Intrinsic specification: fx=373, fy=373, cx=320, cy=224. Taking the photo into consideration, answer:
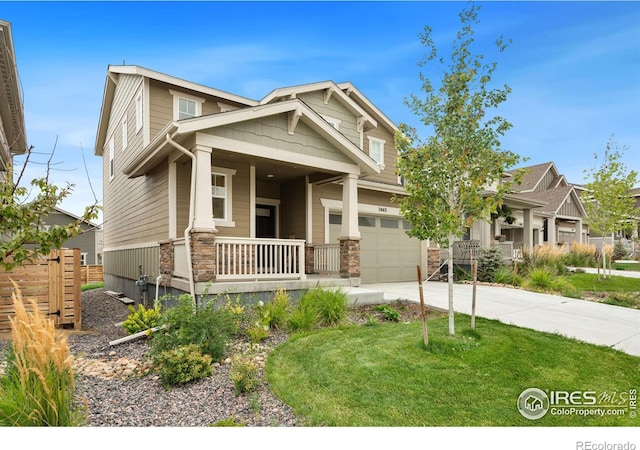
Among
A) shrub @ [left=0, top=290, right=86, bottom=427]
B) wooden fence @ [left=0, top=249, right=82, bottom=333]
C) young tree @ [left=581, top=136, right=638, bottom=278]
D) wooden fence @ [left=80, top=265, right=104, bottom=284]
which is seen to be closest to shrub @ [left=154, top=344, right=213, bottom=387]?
shrub @ [left=0, top=290, right=86, bottom=427]

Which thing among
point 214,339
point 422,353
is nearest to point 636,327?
point 422,353

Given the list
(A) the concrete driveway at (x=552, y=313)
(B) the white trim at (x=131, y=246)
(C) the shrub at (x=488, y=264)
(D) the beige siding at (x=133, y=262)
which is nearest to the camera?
(A) the concrete driveway at (x=552, y=313)

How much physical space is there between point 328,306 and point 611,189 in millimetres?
12308

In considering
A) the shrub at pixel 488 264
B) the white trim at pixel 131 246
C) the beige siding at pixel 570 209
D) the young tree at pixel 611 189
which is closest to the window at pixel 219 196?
the white trim at pixel 131 246

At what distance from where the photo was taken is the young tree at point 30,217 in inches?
161

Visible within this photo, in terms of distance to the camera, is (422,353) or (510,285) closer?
(422,353)

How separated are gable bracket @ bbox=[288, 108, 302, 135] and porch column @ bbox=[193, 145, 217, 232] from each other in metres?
A: 2.04

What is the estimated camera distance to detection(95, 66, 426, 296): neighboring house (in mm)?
7402

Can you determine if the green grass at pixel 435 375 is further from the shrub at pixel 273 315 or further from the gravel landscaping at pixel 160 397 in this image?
the shrub at pixel 273 315

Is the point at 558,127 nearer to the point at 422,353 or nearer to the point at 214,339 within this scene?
the point at 422,353

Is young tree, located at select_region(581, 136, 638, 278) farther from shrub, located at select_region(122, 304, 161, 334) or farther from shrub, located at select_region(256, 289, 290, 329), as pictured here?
shrub, located at select_region(122, 304, 161, 334)

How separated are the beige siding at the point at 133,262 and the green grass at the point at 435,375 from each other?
552 centimetres
